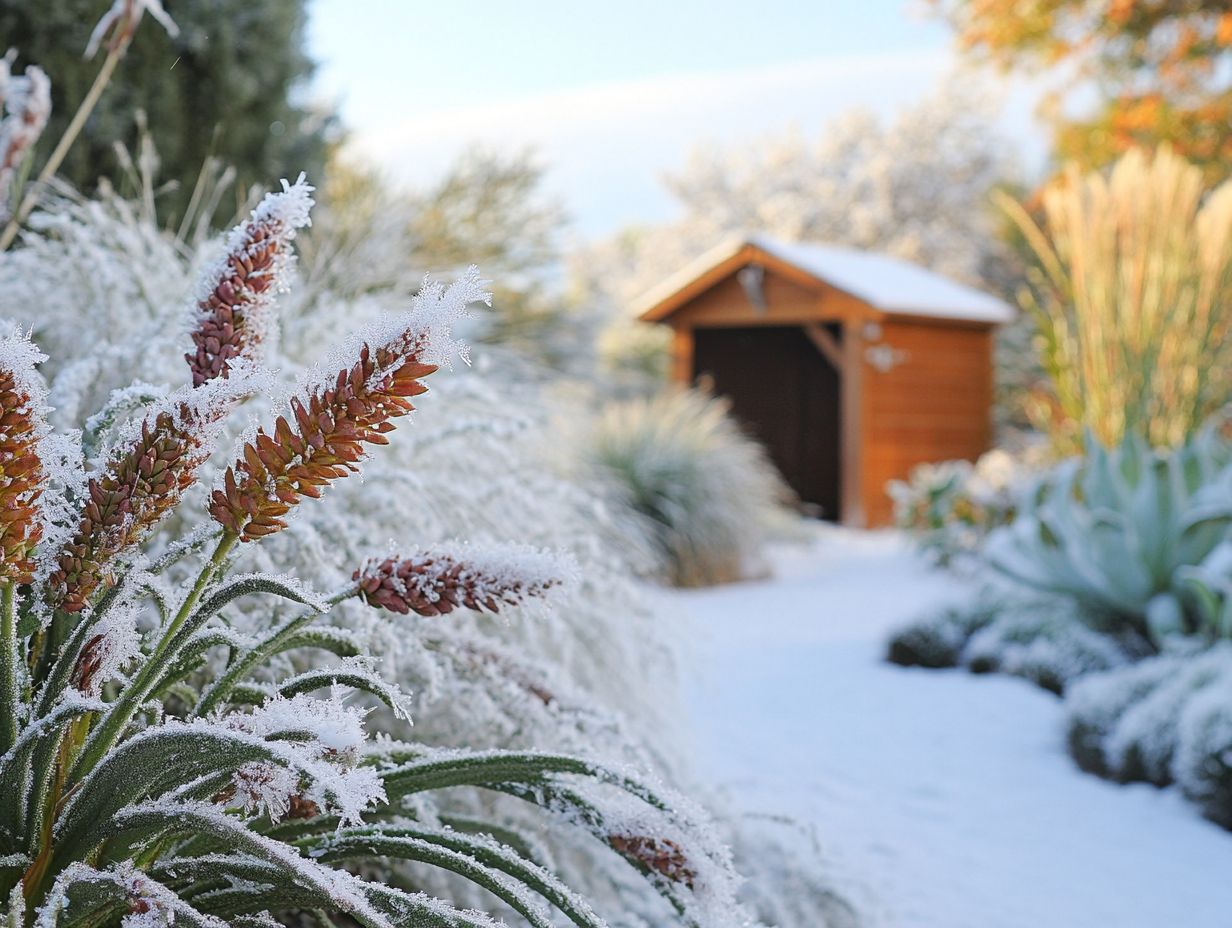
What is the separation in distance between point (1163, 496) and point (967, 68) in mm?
10656

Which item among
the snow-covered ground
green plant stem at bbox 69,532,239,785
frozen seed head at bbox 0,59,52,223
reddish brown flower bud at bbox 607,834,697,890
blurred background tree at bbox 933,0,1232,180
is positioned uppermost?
blurred background tree at bbox 933,0,1232,180

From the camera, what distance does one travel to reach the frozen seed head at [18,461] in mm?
744

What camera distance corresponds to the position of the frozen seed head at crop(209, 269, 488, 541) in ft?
2.43

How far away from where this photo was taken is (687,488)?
7055 mm

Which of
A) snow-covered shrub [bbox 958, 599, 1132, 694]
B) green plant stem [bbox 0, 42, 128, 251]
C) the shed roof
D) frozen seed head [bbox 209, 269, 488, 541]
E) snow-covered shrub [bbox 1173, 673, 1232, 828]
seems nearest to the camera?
frozen seed head [bbox 209, 269, 488, 541]

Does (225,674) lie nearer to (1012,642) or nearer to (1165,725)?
(1165,725)

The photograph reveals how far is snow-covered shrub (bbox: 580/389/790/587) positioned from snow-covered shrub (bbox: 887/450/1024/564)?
107cm

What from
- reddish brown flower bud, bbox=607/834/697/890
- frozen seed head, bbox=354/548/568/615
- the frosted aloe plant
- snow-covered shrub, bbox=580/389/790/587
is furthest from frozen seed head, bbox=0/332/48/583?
snow-covered shrub, bbox=580/389/790/587

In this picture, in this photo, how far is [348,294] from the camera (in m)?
2.95

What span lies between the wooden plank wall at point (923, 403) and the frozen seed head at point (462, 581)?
962 cm

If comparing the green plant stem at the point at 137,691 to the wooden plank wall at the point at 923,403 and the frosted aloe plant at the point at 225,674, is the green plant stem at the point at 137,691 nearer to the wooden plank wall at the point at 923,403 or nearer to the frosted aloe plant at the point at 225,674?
the frosted aloe plant at the point at 225,674

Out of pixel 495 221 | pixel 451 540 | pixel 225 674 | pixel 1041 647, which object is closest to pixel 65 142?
pixel 451 540

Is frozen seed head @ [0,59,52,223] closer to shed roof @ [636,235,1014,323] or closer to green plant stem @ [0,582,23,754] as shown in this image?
green plant stem @ [0,582,23,754]

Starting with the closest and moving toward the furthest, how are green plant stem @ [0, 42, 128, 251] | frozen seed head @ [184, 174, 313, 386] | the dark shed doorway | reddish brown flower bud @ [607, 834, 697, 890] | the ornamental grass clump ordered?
1. frozen seed head @ [184, 174, 313, 386]
2. reddish brown flower bud @ [607, 834, 697, 890]
3. green plant stem @ [0, 42, 128, 251]
4. the ornamental grass clump
5. the dark shed doorway
